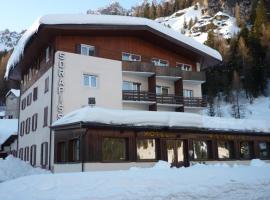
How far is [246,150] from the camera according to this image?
92.1 feet

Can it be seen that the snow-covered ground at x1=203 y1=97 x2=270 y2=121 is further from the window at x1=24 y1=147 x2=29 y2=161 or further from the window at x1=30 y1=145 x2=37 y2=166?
the window at x1=30 y1=145 x2=37 y2=166

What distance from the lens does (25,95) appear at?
3819 centimetres

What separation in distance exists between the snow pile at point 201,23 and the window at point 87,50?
66.8 m

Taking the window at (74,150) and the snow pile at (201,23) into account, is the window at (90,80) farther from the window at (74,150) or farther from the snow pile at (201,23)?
the snow pile at (201,23)

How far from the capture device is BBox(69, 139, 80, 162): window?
70.1 ft

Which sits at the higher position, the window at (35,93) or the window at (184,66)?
the window at (184,66)

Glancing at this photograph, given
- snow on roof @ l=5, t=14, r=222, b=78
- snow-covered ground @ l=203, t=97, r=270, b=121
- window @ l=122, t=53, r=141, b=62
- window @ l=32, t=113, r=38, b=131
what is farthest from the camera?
snow-covered ground @ l=203, t=97, r=270, b=121

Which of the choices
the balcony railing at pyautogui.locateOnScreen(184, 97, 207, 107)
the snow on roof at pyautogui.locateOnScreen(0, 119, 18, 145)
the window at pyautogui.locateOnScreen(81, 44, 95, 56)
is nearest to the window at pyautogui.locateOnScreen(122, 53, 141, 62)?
the window at pyautogui.locateOnScreen(81, 44, 95, 56)

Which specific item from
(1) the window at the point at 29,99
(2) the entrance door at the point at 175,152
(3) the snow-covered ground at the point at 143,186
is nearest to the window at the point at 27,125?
(1) the window at the point at 29,99

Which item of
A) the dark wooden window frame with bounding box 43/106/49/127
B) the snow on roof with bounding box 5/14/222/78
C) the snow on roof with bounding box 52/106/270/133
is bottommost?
the snow on roof with bounding box 52/106/270/133

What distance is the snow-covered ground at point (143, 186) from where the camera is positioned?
1165 cm

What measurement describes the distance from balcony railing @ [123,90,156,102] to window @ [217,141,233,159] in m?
7.15

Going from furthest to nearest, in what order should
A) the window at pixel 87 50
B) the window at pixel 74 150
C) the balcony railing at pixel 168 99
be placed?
the balcony railing at pixel 168 99
the window at pixel 87 50
the window at pixel 74 150

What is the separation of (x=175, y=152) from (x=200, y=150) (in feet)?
7.15
